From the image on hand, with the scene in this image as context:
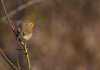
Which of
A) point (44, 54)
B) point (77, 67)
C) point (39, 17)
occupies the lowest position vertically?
point (77, 67)

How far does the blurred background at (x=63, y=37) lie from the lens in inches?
254

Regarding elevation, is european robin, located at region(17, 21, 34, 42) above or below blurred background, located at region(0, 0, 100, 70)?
above

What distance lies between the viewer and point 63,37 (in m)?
7.07

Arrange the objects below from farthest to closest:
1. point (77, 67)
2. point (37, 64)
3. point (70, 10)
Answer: point (70, 10) < point (77, 67) < point (37, 64)

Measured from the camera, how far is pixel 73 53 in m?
6.88

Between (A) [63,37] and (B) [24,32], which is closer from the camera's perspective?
(B) [24,32]

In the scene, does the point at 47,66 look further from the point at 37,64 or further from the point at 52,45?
the point at 52,45

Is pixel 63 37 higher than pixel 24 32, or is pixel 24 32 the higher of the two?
pixel 24 32

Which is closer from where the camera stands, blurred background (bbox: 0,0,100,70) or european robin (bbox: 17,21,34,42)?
european robin (bbox: 17,21,34,42)

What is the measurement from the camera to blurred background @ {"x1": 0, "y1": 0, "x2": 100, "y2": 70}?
646 cm

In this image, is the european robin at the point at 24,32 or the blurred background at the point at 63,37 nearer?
the european robin at the point at 24,32

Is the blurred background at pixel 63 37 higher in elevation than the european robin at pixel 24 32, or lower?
lower

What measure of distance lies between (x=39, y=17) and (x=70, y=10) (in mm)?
1057

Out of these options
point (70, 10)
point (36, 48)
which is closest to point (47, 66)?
point (36, 48)
